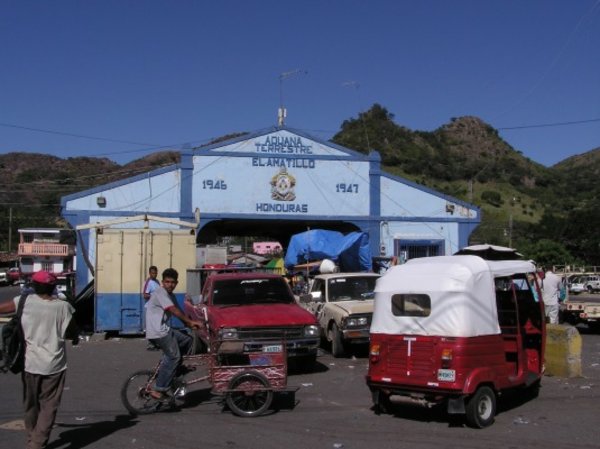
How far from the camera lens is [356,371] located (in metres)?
12.6

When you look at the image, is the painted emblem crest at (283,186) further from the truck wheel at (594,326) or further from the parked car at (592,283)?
the parked car at (592,283)

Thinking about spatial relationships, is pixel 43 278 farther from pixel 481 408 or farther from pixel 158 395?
pixel 481 408

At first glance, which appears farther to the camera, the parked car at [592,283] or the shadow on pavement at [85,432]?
the parked car at [592,283]

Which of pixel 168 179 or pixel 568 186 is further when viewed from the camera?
pixel 568 186

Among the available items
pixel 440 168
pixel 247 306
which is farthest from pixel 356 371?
pixel 440 168

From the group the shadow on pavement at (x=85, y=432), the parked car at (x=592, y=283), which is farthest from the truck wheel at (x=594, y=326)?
the parked car at (x=592, y=283)

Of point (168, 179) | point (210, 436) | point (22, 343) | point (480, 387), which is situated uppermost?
point (168, 179)

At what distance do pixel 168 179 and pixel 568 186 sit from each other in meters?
83.5

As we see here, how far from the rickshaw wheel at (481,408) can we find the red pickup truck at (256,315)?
9.58 ft

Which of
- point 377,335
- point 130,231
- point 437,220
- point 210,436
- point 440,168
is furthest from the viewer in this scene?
point 440,168

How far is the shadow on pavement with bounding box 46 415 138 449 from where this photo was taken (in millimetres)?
7340

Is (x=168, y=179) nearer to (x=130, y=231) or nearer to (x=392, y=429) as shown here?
(x=130, y=231)

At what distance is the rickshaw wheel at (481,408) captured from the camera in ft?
25.6

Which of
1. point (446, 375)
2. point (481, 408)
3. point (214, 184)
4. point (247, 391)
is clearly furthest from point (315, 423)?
point (214, 184)
